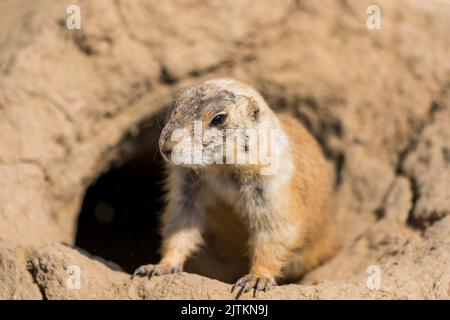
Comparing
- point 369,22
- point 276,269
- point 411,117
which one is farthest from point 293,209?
point 369,22

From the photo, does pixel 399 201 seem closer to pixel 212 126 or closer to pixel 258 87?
pixel 258 87

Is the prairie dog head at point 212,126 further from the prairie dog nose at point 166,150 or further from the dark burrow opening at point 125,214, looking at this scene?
the dark burrow opening at point 125,214

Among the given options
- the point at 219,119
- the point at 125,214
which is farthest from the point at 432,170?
the point at 125,214

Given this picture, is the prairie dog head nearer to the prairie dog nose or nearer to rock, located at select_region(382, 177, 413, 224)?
→ the prairie dog nose

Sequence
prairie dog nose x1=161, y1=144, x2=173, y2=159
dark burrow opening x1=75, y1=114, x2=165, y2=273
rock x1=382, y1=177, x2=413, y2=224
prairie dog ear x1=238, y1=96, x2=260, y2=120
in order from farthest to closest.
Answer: dark burrow opening x1=75, y1=114, x2=165, y2=273
rock x1=382, y1=177, x2=413, y2=224
prairie dog ear x1=238, y1=96, x2=260, y2=120
prairie dog nose x1=161, y1=144, x2=173, y2=159

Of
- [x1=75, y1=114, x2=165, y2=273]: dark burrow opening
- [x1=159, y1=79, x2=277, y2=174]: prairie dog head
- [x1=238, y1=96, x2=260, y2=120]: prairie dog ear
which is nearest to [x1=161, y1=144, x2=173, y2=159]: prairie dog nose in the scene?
[x1=159, y1=79, x2=277, y2=174]: prairie dog head

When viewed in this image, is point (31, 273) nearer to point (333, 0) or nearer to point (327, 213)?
point (327, 213)
